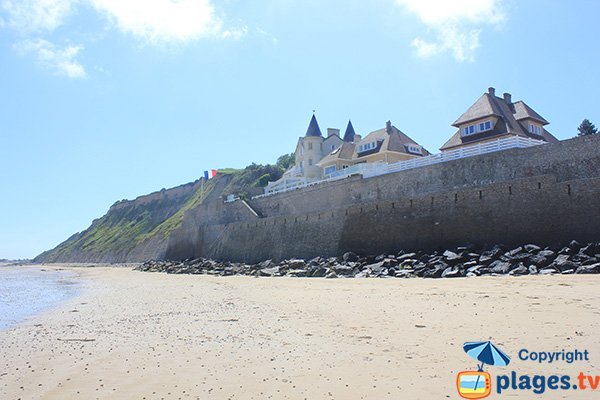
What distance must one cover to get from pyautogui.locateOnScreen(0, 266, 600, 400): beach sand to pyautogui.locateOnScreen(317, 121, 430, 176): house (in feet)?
79.6

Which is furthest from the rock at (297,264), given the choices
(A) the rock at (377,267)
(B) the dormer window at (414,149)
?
(B) the dormer window at (414,149)

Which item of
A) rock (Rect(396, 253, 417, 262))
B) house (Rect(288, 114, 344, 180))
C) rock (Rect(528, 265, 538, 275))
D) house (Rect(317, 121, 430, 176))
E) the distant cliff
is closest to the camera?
rock (Rect(528, 265, 538, 275))

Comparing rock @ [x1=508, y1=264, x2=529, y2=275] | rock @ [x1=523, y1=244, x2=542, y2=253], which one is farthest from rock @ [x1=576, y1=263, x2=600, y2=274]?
rock @ [x1=523, y1=244, x2=542, y2=253]

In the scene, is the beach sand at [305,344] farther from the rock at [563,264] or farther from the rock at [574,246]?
the rock at [574,246]

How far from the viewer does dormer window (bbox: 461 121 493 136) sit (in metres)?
27.0

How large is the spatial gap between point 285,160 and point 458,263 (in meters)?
55.9

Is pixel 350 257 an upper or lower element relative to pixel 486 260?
upper

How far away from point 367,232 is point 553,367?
17444mm

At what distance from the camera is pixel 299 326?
8.30 m

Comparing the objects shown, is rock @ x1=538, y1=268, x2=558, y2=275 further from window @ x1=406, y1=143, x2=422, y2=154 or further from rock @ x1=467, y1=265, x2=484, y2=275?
window @ x1=406, y1=143, x2=422, y2=154

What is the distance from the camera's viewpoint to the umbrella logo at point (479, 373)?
4.45m

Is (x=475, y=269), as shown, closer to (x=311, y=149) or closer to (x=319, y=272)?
(x=319, y=272)

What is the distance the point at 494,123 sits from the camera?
26844 mm

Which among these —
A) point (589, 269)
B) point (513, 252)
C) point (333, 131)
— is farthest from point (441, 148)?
point (333, 131)
